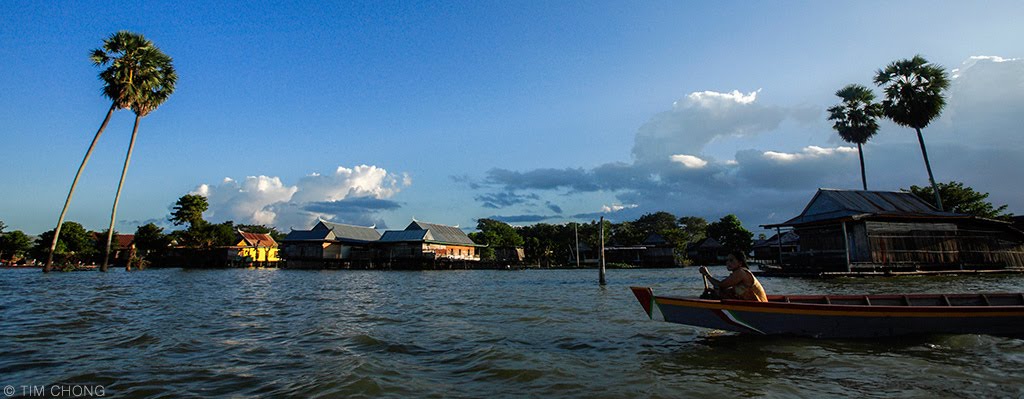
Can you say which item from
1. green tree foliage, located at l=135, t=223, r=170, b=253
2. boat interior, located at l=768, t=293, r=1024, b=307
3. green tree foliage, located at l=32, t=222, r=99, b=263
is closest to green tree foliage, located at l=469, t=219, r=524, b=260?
green tree foliage, located at l=135, t=223, r=170, b=253

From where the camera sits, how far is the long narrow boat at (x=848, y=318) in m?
7.17

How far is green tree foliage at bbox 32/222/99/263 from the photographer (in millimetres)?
50594

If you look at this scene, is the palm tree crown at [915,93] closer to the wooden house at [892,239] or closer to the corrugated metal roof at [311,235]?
the wooden house at [892,239]

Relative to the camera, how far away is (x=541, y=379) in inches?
221

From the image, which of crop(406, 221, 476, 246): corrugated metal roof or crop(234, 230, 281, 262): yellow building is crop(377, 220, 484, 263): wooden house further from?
crop(234, 230, 281, 262): yellow building

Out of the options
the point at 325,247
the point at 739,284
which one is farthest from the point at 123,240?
the point at 739,284

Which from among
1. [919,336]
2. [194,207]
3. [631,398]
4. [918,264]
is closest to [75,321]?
[631,398]

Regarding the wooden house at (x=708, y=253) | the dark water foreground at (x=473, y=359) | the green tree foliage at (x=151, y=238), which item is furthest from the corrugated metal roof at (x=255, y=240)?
the wooden house at (x=708, y=253)

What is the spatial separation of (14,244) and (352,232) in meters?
38.1

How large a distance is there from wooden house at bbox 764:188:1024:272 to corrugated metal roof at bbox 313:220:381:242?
1753 inches

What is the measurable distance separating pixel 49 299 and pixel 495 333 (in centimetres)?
1588

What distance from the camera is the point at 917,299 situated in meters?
8.98

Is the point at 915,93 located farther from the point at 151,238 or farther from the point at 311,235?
the point at 151,238

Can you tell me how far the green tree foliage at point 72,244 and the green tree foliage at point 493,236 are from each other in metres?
44.4
